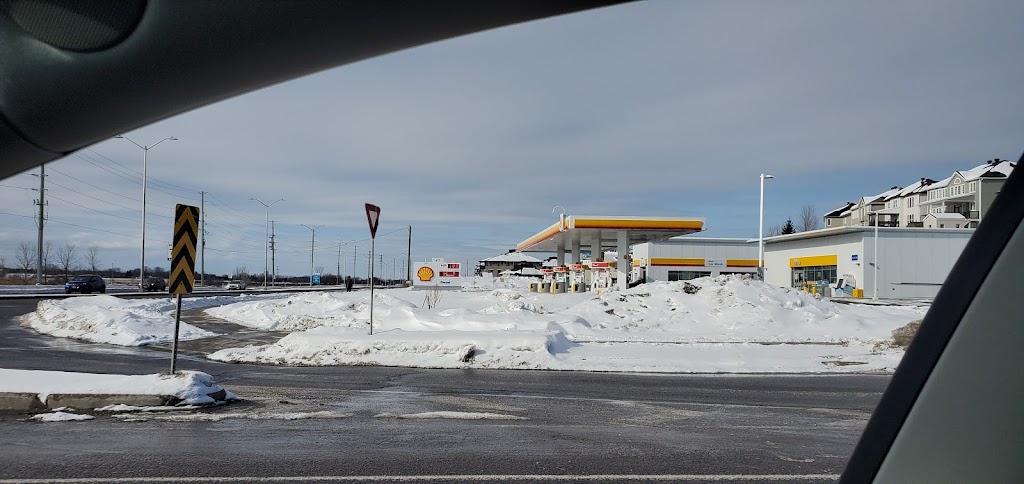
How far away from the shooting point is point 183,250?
1127 cm

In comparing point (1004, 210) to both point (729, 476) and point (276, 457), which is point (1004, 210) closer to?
point (729, 476)

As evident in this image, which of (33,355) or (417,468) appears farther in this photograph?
(33,355)

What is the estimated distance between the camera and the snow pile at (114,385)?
9.30m

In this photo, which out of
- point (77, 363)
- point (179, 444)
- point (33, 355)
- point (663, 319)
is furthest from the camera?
point (663, 319)

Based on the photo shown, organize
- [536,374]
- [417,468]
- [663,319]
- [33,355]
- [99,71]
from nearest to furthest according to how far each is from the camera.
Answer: [99,71], [417,468], [536,374], [33,355], [663,319]

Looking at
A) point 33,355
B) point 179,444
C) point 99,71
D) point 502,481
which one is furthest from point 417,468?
point 33,355

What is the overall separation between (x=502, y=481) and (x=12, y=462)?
458cm

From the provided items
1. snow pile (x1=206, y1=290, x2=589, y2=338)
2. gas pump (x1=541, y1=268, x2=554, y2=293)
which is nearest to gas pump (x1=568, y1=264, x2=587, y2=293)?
gas pump (x1=541, y1=268, x2=554, y2=293)

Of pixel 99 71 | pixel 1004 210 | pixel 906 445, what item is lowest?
pixel 906 445

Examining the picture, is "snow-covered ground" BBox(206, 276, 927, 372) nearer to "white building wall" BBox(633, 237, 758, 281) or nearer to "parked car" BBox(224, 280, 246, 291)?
"white building wall" BBox(633, 237, 758, 281)

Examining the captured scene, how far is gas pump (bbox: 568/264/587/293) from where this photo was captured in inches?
1741

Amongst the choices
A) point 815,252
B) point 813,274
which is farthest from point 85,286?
point 813,274

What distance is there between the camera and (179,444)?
730cm

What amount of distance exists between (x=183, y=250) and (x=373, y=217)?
518cm
